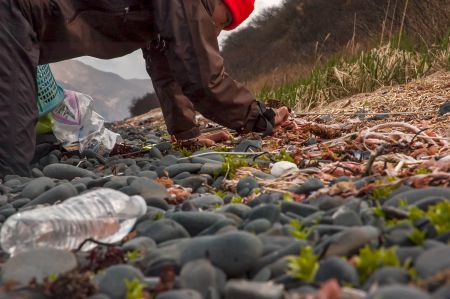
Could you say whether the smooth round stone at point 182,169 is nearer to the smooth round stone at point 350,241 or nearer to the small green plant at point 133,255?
the small green plant at point 133,255

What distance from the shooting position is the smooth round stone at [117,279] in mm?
1273

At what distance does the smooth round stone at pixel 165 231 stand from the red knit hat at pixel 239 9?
2.38 meters

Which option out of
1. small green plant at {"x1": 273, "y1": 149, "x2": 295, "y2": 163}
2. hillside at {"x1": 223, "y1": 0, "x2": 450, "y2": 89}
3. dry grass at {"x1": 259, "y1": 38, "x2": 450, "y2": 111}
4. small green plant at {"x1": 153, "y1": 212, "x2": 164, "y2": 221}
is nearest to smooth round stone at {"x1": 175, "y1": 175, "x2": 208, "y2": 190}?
small green plant at {"x1": 273, "y1": 149, "x2": 295, "y2": 163}

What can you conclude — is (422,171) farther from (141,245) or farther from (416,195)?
(141,245)

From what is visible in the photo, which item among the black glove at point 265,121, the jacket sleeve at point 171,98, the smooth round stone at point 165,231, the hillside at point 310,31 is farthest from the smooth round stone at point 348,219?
the hillside at point 310,31

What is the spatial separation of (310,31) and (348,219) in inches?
797

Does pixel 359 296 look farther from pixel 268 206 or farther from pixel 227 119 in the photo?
pixel 227 119

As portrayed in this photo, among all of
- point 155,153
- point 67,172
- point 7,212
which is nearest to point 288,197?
point 7,212

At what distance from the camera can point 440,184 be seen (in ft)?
6.03

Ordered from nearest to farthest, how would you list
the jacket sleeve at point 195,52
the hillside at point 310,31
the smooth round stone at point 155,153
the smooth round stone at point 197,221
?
the smooth round stone at point 197,221 < the jacket sleeve at point 195,52 < the smooth round stone at point 155,153 < the hillside at point 310,31

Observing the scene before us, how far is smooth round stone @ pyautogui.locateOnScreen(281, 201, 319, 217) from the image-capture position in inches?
67.5

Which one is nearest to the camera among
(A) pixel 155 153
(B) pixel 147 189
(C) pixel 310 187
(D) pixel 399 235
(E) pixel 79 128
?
(D) pixel 399 235

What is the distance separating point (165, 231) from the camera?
166 cm

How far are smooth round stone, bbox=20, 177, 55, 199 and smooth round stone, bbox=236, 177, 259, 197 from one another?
→ 2.60ft
